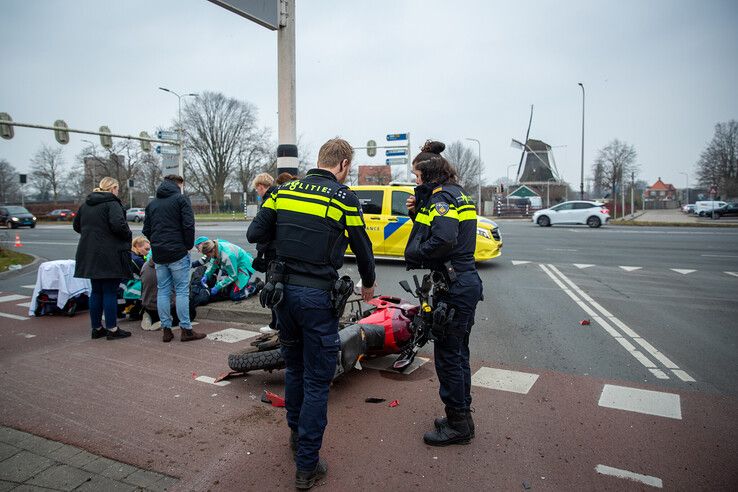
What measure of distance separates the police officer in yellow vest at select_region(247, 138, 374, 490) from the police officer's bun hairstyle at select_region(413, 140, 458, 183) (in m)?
0.70

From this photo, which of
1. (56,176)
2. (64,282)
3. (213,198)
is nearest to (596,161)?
(213,198)

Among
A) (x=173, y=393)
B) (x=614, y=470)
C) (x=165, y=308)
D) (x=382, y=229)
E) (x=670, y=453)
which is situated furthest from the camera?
(x=382, y=229)

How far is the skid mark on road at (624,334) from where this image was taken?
4516 mm

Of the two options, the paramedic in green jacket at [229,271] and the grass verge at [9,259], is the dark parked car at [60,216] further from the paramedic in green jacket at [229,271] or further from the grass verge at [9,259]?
the paramedic in green jacket at [229,271]

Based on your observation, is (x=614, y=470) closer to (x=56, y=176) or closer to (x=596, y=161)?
(x=596, y=161)

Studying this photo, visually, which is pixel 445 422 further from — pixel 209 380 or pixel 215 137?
pixel 215 137

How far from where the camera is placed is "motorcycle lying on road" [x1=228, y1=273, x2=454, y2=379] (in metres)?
3.83

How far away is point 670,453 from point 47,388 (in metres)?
4.78

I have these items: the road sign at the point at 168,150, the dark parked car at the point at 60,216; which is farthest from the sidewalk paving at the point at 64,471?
the dark parked car at the point at 60,216

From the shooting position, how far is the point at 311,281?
2.76 meters

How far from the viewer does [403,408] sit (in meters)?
3.70

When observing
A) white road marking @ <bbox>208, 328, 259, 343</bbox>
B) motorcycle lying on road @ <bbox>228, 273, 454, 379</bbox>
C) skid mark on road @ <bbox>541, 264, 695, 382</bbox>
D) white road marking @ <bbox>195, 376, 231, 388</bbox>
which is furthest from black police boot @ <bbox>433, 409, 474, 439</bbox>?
white road marking @ <bbox>208, 328, 259, 343</bbox>

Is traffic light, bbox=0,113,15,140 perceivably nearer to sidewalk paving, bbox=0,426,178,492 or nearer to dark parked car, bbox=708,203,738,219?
sidewalk paving, bbox=0,426,178,492

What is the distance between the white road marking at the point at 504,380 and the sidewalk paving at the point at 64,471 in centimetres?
261
